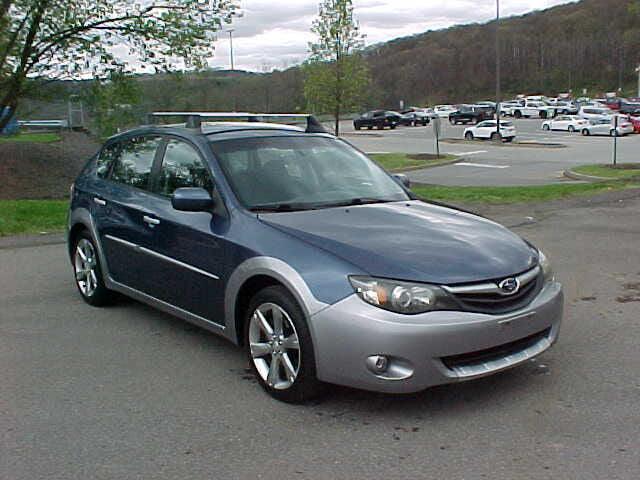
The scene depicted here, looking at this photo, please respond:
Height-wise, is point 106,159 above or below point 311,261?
above

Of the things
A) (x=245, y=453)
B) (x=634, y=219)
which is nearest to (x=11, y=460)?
(x=245, y=453)

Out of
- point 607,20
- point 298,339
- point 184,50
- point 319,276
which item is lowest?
point 298,339

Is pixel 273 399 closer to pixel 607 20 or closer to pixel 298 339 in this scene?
pixel 298 339

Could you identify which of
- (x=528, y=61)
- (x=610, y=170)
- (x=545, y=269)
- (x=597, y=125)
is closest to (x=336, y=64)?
(x=610, y=170)

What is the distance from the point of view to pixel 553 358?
17.3 ft

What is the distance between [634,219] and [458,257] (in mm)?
7763

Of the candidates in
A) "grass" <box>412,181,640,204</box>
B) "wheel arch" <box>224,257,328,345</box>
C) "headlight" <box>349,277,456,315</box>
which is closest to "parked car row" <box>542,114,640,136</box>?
"grass" <box>412,181,640,204</box>

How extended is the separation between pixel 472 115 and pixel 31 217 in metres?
61.5

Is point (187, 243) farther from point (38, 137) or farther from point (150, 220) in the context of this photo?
point (38, 137)

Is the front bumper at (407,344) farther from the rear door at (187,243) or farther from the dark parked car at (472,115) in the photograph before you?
the dark parked car at (472,115)

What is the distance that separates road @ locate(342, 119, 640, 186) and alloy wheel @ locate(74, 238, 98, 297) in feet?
59.4

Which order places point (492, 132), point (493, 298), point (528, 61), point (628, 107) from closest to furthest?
1. point (493, 298)
2. point (492, 132)
3. point (628, 107)
4. point (528, 61)

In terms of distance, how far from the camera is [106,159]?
6.82 m

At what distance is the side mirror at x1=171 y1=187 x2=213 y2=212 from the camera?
512 cm
